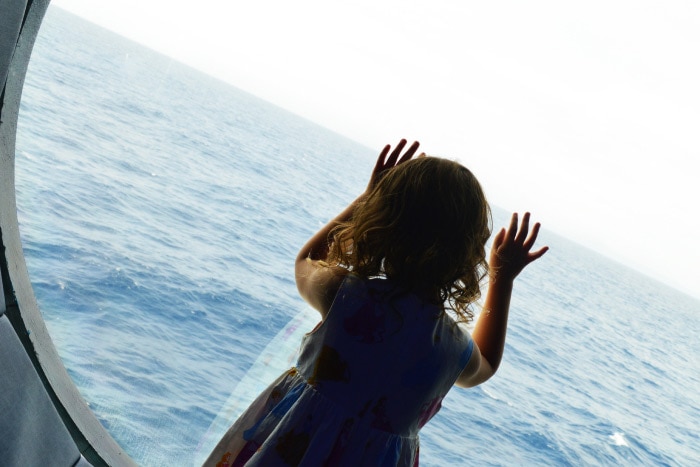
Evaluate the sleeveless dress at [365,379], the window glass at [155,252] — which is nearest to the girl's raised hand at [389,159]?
the sleeveless dress at [365,379]

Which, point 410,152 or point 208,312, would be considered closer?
point 410,152

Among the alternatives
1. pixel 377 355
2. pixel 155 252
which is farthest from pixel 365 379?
pixel 155 252

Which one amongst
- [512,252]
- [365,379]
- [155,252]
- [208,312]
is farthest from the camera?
[155,252]

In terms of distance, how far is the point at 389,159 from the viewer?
2.74 feet

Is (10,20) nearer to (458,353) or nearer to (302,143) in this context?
(458,353)

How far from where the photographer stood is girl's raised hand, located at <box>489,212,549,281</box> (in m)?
0.82

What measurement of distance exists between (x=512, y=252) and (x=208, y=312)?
7.36m

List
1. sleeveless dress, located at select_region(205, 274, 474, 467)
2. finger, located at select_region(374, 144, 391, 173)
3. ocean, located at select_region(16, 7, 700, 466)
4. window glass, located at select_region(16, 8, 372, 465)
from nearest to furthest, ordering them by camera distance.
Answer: sleeveless dress, located at select_region(205, 274, 474, 467)
finger, located at select_region(374, 144, 391, 173)
window glass, located at select_region(16, 8, 372, 465)
ocean, located at select_region(16, 7, 700, 466)

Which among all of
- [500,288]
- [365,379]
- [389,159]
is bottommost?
[365,379]

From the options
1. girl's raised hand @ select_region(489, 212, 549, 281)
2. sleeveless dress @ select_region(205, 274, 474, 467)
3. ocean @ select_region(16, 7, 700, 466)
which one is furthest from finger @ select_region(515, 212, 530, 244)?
ocean @ select_region(16, 7, 700, 466)

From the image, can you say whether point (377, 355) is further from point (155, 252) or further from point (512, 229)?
point (155, 252)

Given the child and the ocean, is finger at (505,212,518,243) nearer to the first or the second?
the child

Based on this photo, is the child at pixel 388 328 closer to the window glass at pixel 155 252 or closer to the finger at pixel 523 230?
the finger at pixel 523 230

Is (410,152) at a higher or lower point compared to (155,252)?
higher
